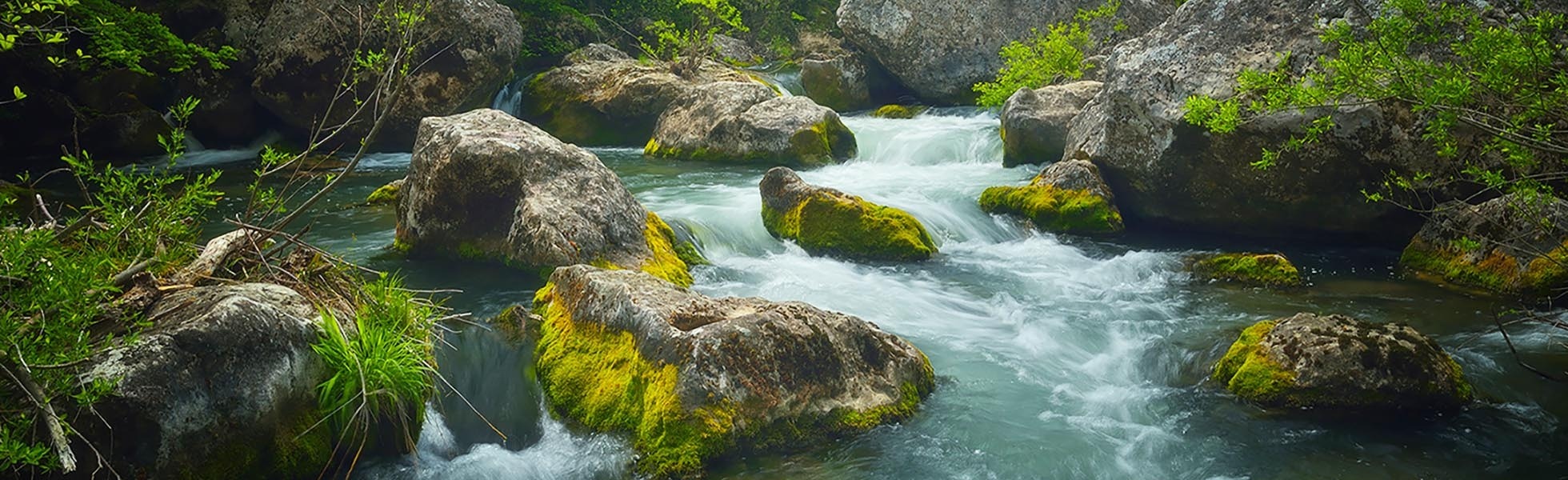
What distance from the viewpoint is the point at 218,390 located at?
509cm

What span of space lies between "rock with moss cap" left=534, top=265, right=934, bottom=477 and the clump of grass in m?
1.03

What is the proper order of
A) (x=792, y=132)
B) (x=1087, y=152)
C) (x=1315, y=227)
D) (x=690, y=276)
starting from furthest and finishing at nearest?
(x=792, y=132) < (x=1087, y=152) < (x=1315, y=227) < (x=690, y=276)

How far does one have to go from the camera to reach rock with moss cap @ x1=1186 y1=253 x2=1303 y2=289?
1025 centimetres

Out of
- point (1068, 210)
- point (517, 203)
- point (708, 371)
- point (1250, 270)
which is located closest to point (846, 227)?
point (1068, 210)

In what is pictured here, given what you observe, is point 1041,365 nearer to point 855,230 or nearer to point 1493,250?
point 855,230

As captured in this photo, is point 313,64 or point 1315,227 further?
point 313,64

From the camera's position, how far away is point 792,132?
18422 mm

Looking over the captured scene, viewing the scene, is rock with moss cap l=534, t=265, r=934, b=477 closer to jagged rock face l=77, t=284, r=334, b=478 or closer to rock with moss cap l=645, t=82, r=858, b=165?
jagged rock face l=77, t=284, r=334, b=478

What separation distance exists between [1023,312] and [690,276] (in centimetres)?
348

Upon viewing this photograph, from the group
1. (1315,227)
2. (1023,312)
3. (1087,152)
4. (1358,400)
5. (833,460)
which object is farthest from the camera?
(1087,152)

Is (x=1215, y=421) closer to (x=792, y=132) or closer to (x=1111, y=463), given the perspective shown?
(x=1111, y=463)

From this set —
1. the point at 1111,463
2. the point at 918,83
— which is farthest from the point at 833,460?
the point at 918,83

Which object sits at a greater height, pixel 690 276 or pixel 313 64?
pixel 313 64

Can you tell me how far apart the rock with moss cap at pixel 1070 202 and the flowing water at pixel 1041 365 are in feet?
1.01
